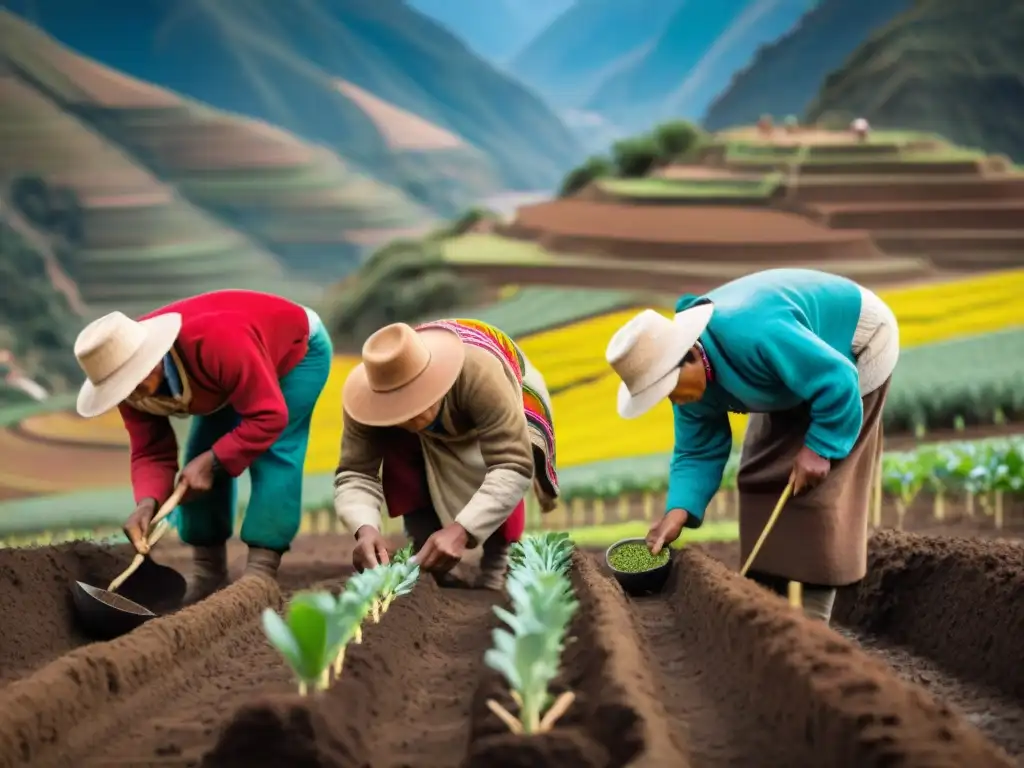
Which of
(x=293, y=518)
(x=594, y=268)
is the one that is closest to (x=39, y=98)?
(x=594, y=268)

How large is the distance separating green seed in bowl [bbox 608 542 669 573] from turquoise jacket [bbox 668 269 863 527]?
292 millimetres

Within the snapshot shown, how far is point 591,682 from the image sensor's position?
230 centimetres

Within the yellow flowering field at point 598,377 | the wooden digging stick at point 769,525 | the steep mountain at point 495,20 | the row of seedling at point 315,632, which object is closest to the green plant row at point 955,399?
the yellow flowering field at point 598,377

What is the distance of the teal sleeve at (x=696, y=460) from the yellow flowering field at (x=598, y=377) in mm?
4854

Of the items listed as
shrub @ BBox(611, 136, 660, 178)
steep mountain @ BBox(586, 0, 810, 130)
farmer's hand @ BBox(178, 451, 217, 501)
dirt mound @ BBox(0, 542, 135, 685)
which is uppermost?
steep mountain @ BBox(586, 0, 810, 130)

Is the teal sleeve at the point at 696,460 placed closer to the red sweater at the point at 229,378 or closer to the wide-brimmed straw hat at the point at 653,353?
the wide-brimmed straw hat at the point at 653,353

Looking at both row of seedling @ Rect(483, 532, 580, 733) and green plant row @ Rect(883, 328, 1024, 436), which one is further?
green plant row @ Rect(883, 328, 1024, 436)

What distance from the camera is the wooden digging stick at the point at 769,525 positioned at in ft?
11.5

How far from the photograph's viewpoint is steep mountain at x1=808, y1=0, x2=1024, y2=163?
11.6 meters

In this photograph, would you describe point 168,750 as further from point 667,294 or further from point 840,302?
point 667,294

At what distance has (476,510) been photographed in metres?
3.72

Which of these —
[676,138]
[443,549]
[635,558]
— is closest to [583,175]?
[676,138]

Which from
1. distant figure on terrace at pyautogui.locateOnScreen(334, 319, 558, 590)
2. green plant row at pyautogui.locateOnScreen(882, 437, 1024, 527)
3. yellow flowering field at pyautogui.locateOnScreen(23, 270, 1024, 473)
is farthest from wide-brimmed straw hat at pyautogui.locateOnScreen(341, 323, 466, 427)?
yellow flowering field at pyautogui.locateOnScreen(23, 270, 1024, 473)

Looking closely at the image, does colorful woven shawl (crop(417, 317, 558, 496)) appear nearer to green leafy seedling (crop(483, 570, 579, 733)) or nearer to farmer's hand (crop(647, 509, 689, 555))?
farmer's hand (crop(647, 509, 689, 555))
